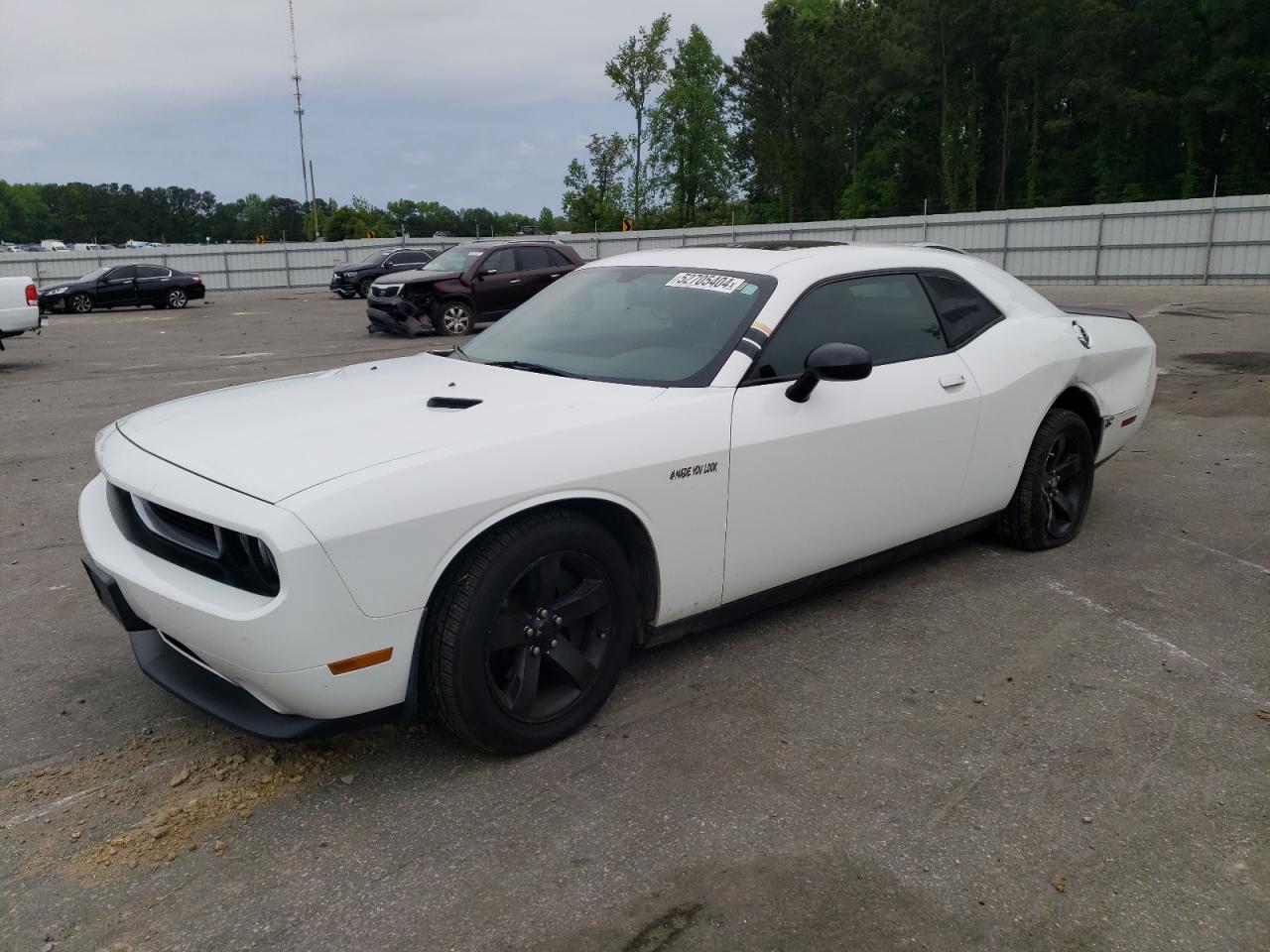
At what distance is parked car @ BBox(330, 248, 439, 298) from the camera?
90.4 ft

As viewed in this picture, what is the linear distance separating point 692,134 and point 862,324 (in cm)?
5997

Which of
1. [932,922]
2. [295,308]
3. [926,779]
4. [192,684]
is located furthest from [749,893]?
[295,308]

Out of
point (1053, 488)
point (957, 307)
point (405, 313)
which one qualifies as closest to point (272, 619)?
point (957, 307)

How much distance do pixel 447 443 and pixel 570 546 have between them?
0.48 metres

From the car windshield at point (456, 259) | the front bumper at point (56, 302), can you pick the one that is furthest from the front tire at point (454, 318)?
the front bumper at point (56, 302)

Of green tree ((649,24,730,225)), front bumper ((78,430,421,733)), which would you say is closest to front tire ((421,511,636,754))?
front bumper ((78,430,421,733))

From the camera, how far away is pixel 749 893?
248cm

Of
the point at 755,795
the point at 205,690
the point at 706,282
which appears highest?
the point at 706,282

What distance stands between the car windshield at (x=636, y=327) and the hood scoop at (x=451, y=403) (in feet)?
1.64

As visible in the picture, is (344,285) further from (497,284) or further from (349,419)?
(349,419)

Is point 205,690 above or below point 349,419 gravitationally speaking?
below

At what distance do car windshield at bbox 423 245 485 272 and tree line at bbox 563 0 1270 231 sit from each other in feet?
114

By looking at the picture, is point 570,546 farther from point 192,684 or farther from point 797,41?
point 797,41

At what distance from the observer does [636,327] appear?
12.9ft
